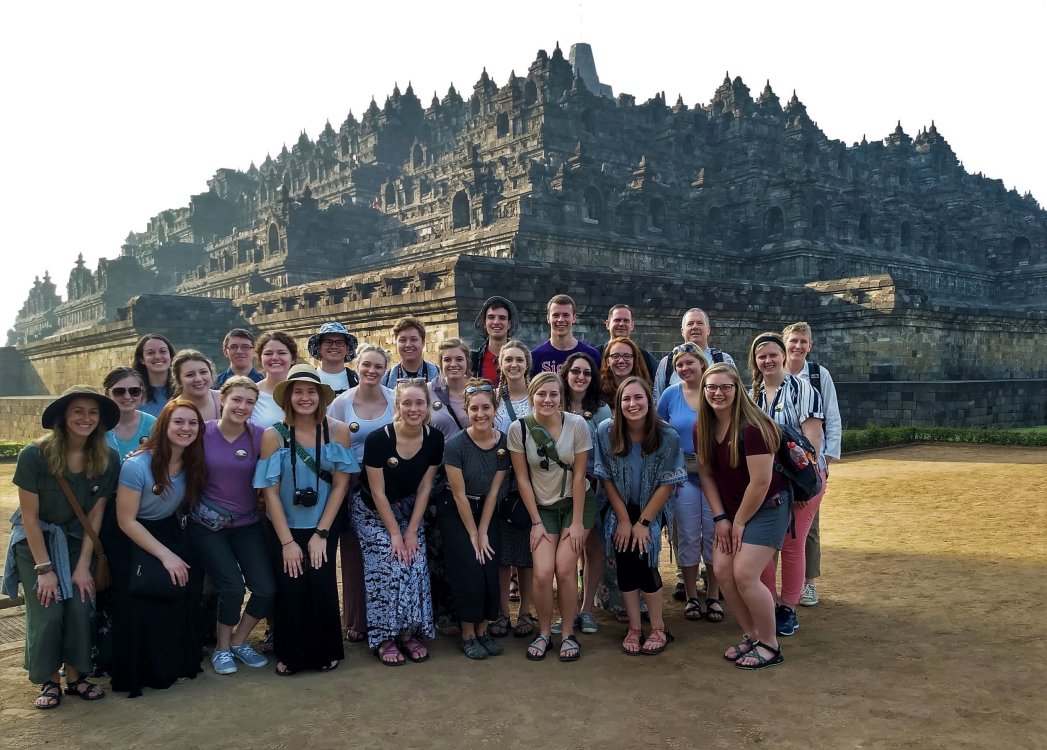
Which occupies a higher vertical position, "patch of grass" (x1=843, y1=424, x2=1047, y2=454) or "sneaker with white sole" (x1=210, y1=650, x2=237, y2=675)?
"sneaker with white sole" (x1=210, y1=650, x2=237, y2=675)

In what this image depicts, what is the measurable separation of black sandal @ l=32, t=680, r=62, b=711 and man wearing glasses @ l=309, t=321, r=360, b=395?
2.59 meters

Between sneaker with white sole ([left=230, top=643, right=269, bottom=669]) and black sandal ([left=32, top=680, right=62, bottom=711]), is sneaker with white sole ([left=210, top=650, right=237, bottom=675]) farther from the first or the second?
black sandal ([left=32, top=680, right=62, bottom=711])

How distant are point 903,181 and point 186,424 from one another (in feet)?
182

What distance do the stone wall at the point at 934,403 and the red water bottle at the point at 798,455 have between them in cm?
1560

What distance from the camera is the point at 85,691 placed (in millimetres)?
4324

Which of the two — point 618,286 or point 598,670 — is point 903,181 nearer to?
point 618,286

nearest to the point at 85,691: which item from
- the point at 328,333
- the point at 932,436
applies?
the point at 328,333

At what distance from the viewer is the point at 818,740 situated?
368 centimetres

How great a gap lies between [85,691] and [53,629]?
1.36 feet

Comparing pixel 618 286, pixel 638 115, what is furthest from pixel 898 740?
pixel 638 115

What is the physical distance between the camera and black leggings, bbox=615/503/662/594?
4.87 metres

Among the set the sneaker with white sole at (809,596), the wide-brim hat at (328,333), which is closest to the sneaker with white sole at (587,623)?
the sneaker with white sole at (809,596)

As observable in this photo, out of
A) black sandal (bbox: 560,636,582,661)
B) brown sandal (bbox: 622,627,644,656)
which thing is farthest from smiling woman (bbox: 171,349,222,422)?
brown sandal (bbox: 622,627,644,656)

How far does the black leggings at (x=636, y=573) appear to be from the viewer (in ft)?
16.0
